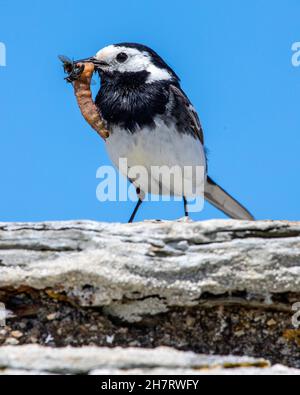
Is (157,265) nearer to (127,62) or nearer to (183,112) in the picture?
(183,112)

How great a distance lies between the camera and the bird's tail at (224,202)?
988 centimetres

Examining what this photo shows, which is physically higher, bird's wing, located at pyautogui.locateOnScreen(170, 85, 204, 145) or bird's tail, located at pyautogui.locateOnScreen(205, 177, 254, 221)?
bird's wing, located at pyautogui.locateOnScreen(170, 85, 204, 145)

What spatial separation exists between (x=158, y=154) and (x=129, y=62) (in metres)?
1.05

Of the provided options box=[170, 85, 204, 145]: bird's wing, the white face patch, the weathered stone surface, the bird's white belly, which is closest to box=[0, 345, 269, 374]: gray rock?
the weathered stone surface

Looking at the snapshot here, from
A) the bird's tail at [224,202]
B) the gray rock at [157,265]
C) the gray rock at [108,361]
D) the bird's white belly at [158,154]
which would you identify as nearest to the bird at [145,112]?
the bird's white belly at [158,154]

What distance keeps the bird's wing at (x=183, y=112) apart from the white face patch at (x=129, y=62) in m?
0.24

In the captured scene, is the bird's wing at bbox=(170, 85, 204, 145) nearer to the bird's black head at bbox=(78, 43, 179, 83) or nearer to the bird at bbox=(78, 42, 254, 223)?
the bird at bbox=(78, 42, 254, 223)

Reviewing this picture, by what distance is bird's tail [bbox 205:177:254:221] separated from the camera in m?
9.88

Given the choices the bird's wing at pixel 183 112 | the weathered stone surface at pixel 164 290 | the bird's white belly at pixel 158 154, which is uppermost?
the bird's wing at pixel 183 112

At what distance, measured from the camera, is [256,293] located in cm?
595

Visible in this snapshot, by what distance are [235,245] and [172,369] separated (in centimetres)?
148

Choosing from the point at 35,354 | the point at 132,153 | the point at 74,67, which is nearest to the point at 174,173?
the point at 132,153

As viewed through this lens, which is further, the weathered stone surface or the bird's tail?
the bird's tail

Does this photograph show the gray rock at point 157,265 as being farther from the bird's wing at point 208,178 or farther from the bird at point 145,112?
the bird's wing at point 208,178
